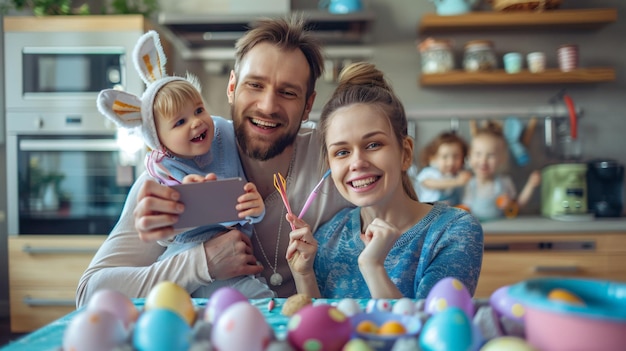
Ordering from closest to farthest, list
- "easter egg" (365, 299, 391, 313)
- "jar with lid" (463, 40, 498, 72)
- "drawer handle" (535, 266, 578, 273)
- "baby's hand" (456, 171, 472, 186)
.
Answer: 1. "easter egg" (365, 299, 391, 313)
2. "drawer handle" (535, 266, 578, 273)
3. "baby's hand" (456, 171, 472, 186)
4. "jar with lid" (463, 40, 498, 72)

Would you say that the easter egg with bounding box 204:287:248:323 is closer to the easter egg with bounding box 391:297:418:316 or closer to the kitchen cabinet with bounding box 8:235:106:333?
the easter egg with bounding box 391:297:418:316

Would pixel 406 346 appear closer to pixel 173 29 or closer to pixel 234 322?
pixel 234 322

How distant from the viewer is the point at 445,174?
9.12 ft

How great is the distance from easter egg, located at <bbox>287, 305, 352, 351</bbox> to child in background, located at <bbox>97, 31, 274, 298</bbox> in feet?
1.85

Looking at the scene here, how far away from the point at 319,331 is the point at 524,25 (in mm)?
2813

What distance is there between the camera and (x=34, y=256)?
2.78 m

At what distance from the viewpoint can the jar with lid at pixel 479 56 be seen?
2941 mm

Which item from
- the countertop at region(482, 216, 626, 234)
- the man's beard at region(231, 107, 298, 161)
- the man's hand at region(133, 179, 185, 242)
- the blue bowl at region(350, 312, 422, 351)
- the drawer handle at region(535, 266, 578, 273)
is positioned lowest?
the drawer handle at region(535, 266, 578, 273)

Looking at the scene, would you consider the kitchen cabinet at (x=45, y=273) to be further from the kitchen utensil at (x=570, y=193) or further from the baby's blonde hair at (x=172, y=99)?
the kitchen utensil at (x=570, y=193)

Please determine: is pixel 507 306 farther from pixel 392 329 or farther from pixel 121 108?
pixel 121 108

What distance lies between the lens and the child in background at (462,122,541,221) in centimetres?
282

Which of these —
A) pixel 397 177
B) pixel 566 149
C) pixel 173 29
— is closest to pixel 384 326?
pixel 397 177

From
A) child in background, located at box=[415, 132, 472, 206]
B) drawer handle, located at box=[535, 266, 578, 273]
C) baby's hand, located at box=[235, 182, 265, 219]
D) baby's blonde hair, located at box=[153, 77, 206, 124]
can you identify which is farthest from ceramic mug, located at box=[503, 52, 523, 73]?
baby's hand, located at box=[235, 182, 265, 219]

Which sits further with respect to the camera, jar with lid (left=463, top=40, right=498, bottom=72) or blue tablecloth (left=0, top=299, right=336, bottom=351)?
jar with lid (left=463, top=40, right=498, bottom=72)
